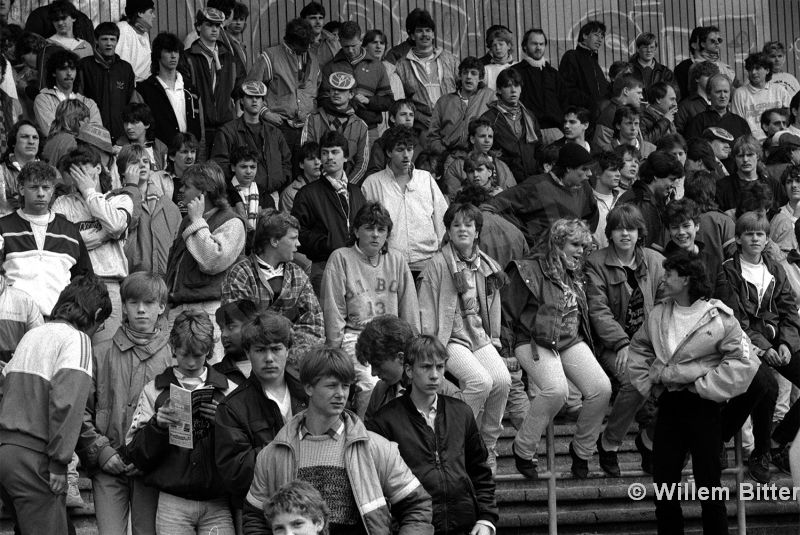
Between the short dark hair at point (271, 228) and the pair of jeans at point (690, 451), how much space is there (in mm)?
2733

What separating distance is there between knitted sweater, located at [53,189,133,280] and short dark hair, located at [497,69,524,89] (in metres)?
5.08

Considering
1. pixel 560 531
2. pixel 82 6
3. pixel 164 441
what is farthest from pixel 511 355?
pixel 82 6

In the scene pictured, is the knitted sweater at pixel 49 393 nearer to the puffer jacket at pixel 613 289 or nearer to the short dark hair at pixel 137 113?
the puffer jacket at pixel 613 289

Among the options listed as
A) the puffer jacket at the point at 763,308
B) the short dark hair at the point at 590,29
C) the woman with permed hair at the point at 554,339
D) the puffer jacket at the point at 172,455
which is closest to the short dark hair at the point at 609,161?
the puffer jacket at the point at 763,308

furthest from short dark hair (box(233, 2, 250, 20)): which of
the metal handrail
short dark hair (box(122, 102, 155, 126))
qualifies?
the metal handrail

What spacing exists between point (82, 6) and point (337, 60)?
11.2ft

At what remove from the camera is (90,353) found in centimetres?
781

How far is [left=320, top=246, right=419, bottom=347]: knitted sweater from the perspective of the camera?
10031 mm

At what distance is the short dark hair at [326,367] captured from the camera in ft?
23.8

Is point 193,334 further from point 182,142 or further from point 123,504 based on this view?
point 182,142

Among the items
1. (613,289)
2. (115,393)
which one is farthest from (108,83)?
(115,393)

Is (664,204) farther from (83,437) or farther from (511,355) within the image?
(83,437)

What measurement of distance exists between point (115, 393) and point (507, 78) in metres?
7.67

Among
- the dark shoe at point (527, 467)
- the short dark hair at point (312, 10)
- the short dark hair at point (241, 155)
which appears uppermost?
the short dark hair at point (312, 10)
